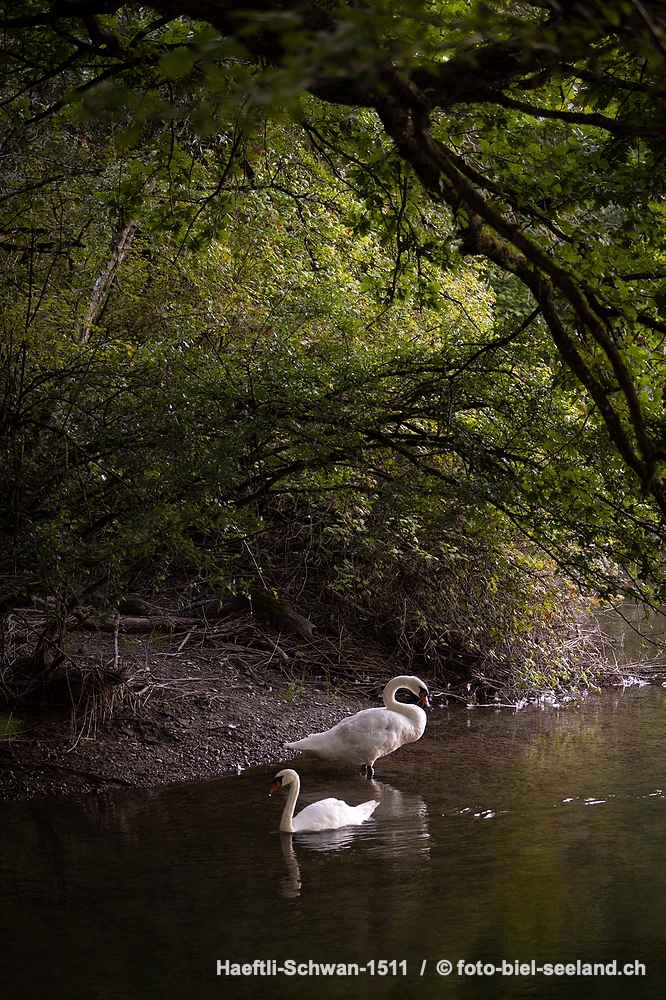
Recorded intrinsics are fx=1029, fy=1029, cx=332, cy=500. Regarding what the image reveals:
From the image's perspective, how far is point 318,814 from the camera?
27.0 feet

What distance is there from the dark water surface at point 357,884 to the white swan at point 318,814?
107 mm

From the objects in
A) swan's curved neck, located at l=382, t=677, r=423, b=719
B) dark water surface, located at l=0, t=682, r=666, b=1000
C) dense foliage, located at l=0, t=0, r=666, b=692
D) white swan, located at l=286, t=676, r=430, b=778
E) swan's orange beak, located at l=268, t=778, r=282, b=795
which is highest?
dense foliage, located at l=0, t=0, r=666, b=692

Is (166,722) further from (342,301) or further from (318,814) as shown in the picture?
(342,301)

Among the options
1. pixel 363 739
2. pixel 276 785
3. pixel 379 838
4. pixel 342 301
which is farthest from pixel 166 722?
pixel 342 301

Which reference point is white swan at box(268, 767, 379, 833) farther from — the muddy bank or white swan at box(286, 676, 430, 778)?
the muddy bank

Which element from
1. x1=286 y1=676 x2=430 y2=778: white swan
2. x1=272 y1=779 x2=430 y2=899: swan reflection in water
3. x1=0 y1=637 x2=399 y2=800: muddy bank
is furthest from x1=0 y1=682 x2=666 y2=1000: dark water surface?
x1=0 y1=637 x2=399 y2=800: muddy bank

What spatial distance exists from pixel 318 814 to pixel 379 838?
56 centimetres

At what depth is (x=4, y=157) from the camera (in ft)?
31.6

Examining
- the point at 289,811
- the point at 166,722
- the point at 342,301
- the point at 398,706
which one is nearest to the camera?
the point at 289,811

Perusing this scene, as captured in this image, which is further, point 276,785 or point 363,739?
point 363,739

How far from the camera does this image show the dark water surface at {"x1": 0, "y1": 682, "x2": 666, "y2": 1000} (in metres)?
5.51

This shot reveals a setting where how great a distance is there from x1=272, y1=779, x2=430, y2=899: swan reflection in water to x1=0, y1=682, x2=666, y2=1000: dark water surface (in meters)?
0.02

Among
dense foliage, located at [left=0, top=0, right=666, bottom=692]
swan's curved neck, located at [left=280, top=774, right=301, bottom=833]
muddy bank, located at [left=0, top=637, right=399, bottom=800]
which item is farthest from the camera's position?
muddy bank, located at [left=0, top=637, right=399, bottom=800]

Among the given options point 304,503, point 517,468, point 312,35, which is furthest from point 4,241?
point 312,35
